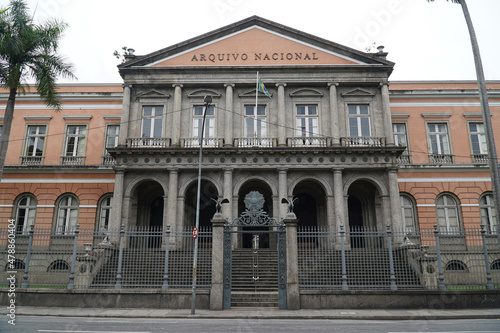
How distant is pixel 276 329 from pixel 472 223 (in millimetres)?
18098

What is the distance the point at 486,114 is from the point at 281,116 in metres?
10.7

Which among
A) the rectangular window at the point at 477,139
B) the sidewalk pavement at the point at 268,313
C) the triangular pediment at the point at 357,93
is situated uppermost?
the triangular pediment at the point at 357,93

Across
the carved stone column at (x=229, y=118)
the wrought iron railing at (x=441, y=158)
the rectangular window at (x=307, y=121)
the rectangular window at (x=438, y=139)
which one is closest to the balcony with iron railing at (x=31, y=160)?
the carved stone column at (x=229, y=118)

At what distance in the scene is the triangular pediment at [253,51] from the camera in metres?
22.6

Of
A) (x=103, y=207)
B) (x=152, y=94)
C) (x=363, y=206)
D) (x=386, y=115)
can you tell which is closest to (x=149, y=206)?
(x=103, y=207)

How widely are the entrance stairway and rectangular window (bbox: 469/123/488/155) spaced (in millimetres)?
15311

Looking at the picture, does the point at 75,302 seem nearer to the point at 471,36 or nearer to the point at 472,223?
the point at 471,36

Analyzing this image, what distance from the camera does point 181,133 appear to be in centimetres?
2208

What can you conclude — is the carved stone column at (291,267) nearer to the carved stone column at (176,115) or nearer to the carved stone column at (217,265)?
the carved stone column at (217,265)

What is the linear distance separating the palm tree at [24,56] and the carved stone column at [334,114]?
13.7m

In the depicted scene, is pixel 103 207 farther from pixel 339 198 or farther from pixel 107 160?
pixel 339 198

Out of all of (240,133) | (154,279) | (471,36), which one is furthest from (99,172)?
(471,36)

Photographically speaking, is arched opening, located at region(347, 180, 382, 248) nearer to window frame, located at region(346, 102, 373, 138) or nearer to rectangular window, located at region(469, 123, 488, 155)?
window frame, located at region(346, 102, 373, 138)

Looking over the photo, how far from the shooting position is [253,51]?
75.3 ft
